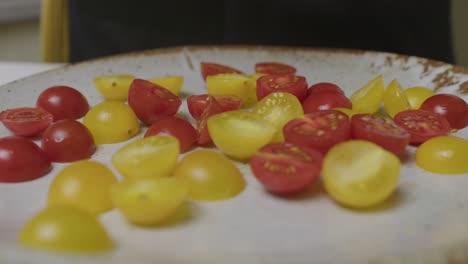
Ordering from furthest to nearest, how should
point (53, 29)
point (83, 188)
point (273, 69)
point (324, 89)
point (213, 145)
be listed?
point (53, 29) → point (273, 69) → point (324, 89) → point (213, 145) → point (83, 188)

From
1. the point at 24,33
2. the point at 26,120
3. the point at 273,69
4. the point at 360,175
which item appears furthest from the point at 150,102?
the point at 24,33

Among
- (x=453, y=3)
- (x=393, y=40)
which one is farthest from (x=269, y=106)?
(x=453, y=3)

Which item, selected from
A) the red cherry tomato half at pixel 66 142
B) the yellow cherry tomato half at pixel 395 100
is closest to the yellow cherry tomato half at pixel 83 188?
the red cherry tomato half at pixel 66 142

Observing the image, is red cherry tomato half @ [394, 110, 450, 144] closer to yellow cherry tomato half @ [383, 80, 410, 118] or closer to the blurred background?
yellow cherry tomato half @ [383, 80, 410, 118]

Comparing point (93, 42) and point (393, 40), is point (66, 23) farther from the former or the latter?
point (393, 40)

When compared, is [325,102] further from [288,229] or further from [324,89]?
[288,229]

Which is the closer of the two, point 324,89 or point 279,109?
point 279,109
